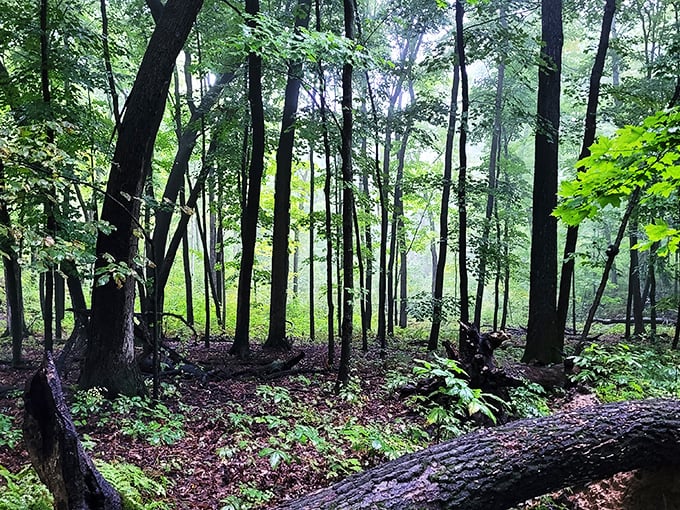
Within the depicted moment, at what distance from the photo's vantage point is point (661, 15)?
496 inches

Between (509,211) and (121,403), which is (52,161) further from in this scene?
(509,211)

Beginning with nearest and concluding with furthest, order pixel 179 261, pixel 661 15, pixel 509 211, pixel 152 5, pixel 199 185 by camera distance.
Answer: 1. pixel 152 5
2. pixel 199 185
3. pixel 661 15
4. pixel 509 211
5. pixel 179 261

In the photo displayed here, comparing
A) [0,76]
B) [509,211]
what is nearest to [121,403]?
[0,76]

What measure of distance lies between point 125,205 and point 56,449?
3.73 m

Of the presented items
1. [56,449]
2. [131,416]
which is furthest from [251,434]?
[56,449]

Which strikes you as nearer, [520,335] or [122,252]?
[122,252]

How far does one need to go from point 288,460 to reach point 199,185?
8168mm

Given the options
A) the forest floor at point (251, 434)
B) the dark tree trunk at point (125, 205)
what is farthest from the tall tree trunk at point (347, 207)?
the dark tree trunk at point (125, 205)

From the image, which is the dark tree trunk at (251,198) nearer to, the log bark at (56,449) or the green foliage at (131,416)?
the green foliage at (131,416)

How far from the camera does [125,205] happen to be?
5391 mm

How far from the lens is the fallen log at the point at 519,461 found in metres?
2.55

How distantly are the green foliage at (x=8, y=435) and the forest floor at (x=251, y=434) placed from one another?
0.02 m

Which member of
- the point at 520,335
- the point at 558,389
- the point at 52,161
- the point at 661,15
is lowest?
the point at 520,335

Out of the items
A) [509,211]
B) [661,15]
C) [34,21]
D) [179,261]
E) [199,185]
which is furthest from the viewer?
[179,261]
